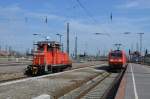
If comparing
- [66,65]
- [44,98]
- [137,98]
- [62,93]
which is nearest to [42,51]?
[66,65]

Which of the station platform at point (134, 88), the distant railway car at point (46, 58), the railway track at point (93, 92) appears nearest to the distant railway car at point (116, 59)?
the distant railway car at point (46, 58)

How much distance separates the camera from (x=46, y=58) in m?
36.6

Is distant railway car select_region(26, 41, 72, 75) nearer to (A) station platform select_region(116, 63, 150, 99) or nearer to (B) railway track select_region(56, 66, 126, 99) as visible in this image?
(B) railway track select_region(56, 66, 126, 99)

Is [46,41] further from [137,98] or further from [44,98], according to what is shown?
[44,98]

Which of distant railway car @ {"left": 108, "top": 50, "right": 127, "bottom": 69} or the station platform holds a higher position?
distant railway car @ {"left": 108, "top": 50, "right": 127, "bottom": 69}

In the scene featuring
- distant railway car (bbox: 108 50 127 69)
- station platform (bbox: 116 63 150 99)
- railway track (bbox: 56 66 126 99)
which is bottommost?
railway track (bbox: 56 66 126 99)

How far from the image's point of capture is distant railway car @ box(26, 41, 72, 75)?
35763mm

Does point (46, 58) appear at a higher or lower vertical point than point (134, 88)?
higher

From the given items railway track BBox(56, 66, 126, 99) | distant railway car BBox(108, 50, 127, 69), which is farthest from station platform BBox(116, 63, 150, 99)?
distant railway car BBox(108, 50, 127, 69)

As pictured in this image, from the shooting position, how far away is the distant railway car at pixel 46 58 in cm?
3576

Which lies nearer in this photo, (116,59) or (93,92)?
(93,92)

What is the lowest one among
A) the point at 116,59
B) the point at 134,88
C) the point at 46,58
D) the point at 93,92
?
the point at 93,92

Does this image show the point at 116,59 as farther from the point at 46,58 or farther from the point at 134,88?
the point at 134,88

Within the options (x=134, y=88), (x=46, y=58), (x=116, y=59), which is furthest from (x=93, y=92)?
(x=116, y=59)
